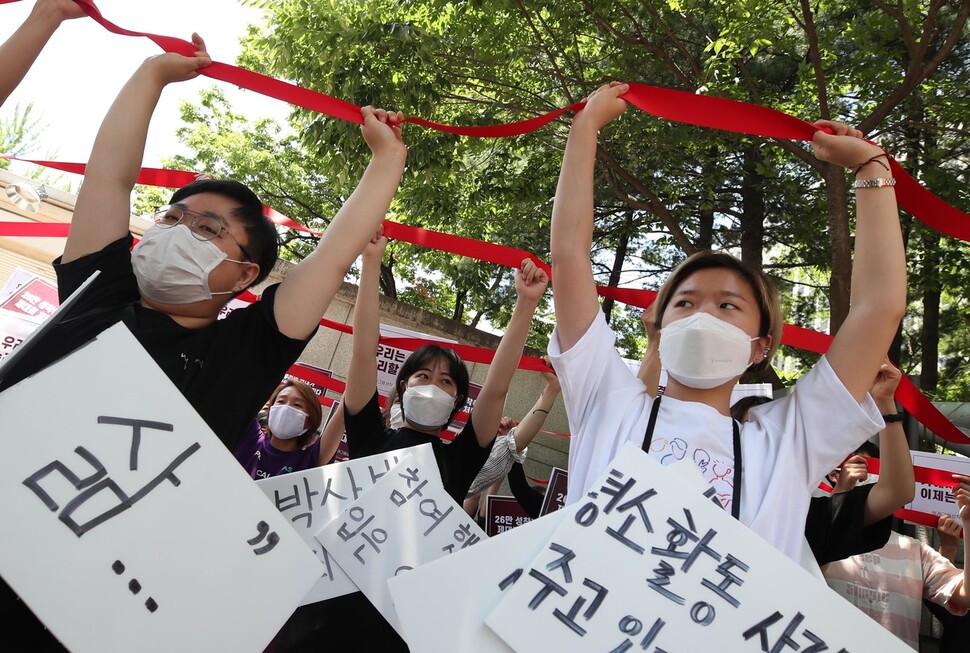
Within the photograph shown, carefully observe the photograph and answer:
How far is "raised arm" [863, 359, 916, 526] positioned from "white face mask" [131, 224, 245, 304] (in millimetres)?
2317

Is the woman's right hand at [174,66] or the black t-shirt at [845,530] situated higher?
the woman's right hand at [174,66]

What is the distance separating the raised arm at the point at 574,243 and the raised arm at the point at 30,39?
4.80 ft

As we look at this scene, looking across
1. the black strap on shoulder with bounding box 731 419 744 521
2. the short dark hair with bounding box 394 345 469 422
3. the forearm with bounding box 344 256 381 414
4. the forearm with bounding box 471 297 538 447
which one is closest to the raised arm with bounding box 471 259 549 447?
the forearm with bounding box 471 297 538 447

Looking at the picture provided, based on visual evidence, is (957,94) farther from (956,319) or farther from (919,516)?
(956,319)

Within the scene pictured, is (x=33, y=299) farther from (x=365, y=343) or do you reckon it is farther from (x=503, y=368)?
(x=503, y=368)

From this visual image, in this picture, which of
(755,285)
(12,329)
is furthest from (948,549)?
(12,329)

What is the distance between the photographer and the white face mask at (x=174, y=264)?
1729 mm

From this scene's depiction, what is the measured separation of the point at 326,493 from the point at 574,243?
1.23m

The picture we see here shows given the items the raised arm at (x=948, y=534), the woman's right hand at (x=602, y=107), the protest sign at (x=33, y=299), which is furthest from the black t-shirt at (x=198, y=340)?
the protest sign at (x=33, y=299)

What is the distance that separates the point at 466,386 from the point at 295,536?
1850mm

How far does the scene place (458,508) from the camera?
2.29 m

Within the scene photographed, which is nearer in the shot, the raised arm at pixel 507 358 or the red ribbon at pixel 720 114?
the red ribbon at pixel 720 114

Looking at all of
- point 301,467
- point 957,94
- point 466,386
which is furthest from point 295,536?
point 957,94

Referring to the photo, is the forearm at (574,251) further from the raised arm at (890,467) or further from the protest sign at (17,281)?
the protest sign at (17,281)
